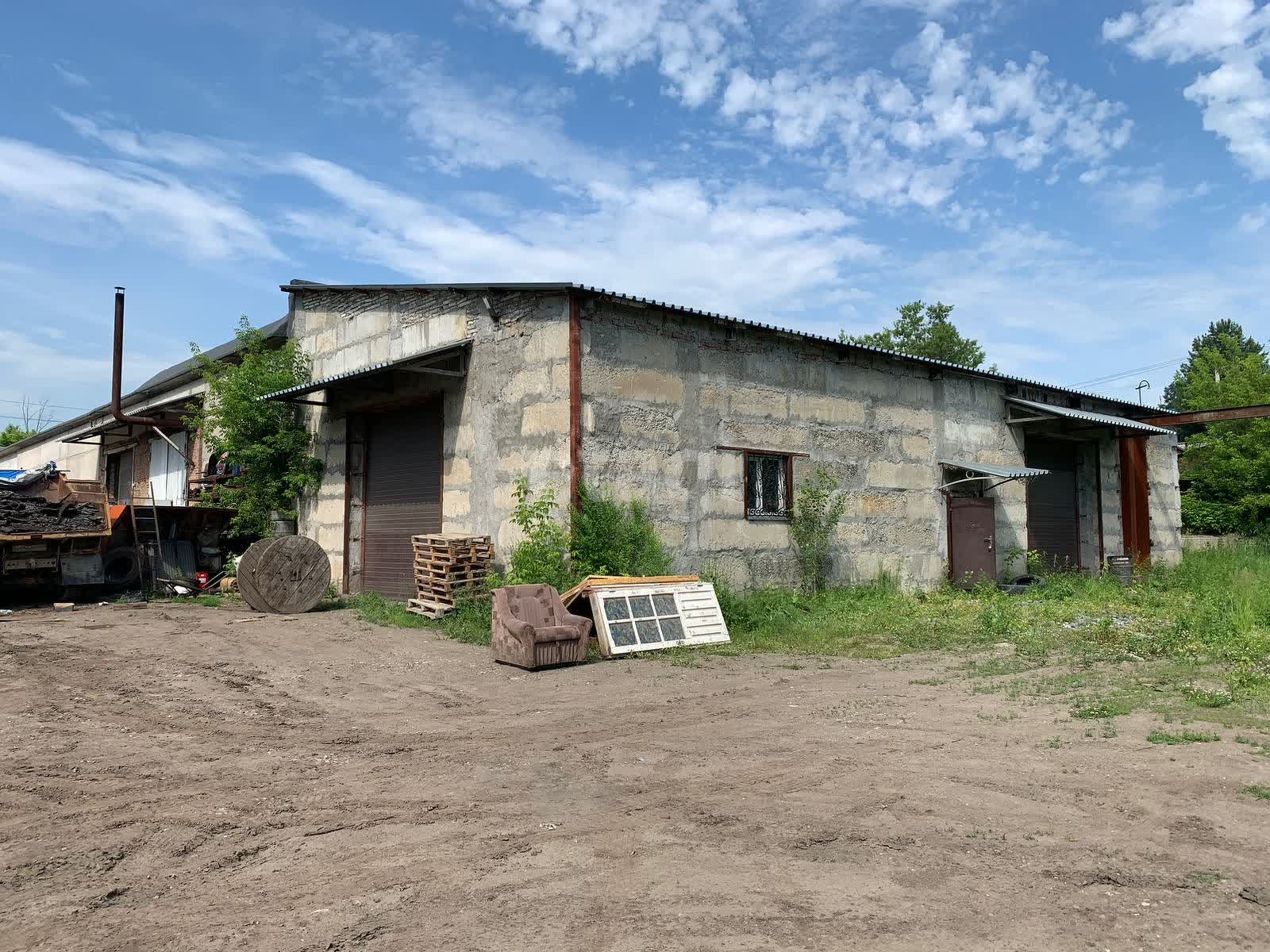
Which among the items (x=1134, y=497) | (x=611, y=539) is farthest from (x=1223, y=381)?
(x=611, y=539)

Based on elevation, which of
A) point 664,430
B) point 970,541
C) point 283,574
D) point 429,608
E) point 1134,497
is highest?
point 664,430

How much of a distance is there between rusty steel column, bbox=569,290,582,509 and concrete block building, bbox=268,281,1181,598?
0.02m

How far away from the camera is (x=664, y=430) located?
11461 millimetres

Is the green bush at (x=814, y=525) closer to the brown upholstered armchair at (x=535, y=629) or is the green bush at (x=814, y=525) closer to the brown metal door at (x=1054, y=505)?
the brown upholstered armchair at (x=535, y=629)

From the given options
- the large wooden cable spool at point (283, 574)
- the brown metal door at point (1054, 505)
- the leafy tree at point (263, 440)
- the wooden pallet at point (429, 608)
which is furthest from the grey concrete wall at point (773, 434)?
the leafy tree at point (263, 440)

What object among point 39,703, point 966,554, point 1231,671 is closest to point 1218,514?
point 966,554

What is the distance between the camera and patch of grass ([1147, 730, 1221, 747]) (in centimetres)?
508

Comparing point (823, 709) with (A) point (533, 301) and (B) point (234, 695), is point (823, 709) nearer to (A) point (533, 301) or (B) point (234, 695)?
(B) point (234, 695)

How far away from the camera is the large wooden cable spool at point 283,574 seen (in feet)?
40.4

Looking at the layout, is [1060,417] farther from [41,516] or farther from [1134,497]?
[41,516]

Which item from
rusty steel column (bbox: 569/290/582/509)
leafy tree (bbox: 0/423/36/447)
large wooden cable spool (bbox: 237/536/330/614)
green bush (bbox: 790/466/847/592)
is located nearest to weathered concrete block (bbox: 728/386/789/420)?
green bush (bbox: 790/466/847/592)

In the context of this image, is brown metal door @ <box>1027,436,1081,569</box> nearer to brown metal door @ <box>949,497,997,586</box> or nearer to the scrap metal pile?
brown metal door @ <box>949,497,997,586</box>

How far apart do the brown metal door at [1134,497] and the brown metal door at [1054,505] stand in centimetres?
103

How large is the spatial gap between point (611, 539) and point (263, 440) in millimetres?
8113
